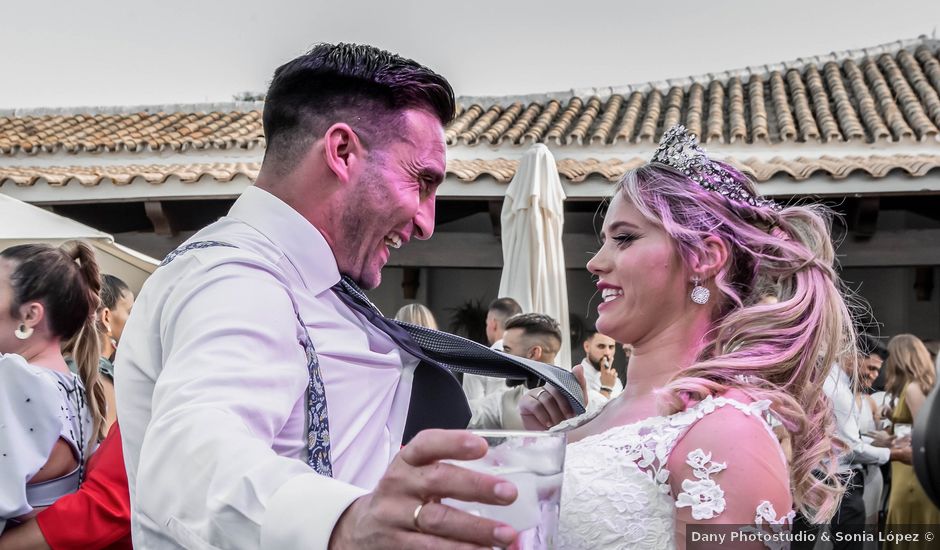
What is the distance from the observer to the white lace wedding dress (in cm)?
176

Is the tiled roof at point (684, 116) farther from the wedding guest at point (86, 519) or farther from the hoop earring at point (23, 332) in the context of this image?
the wedding guest at point (86, 519)

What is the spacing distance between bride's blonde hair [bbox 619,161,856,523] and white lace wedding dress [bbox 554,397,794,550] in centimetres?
8

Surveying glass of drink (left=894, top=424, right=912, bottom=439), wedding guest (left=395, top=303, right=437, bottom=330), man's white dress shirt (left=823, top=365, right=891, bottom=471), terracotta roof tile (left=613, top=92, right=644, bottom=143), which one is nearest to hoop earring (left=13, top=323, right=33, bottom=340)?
wedding guest (left=395, top=303, right=437, bottom=330)

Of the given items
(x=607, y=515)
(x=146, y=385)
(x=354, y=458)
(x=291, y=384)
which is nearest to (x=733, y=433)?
(x=607, y=515)

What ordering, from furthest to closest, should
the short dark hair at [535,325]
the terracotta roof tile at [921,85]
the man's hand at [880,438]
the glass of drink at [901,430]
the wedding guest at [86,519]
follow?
1. the terracotta roof tile at [921,85]
2. the man's hand at [880,438]
3. the glass of drink at [901,430]
4. the short dark hair at [535,325]
5. the wedding guest at [86,519]

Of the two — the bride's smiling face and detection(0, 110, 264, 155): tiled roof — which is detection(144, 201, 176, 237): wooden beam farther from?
the bride's smiling face

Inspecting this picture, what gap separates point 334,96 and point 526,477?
1.00 metres

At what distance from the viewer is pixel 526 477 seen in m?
0.89

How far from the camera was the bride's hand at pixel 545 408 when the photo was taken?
2186mm

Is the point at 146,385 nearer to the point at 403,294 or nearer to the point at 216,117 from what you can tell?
the point at 403,294

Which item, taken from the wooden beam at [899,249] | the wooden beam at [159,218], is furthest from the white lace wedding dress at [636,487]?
the wooden beam at [899,249]

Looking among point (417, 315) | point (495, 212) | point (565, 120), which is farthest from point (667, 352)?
point (565, 120)

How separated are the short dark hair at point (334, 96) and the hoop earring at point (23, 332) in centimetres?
145

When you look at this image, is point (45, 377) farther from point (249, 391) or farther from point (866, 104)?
point (866, 104)
